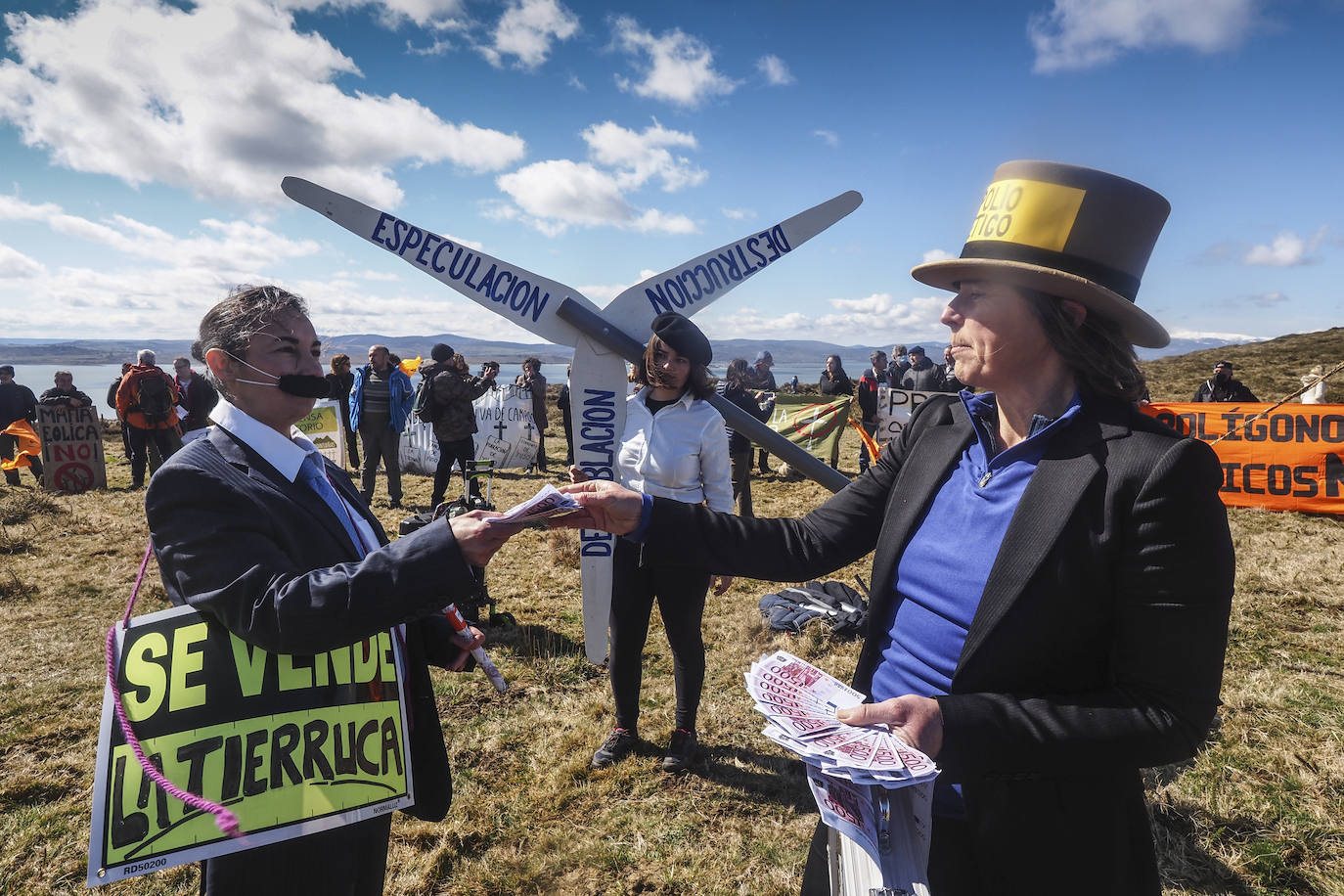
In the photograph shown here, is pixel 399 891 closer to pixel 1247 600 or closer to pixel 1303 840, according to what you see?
pixel 1303 840

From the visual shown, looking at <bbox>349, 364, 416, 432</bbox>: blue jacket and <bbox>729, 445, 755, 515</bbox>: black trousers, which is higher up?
<bbox>349, 364, 416, 432</bbox>: blue jacket

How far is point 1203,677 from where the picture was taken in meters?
1.30

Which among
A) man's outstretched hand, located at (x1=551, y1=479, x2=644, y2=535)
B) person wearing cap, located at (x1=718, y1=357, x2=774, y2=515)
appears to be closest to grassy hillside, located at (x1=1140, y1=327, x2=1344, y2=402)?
person wearing cap, located at (x1=718, y1=357, x2=774, y2=515)

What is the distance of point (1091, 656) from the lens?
4.51 feet

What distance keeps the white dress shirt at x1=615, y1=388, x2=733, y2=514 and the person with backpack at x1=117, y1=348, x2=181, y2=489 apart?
10411 millimetres

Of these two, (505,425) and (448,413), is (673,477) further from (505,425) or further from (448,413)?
(505,425)

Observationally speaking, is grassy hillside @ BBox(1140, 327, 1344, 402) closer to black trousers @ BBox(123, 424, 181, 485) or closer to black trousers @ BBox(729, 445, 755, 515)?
black trousers @ BBox(729, 445, 755, 515)

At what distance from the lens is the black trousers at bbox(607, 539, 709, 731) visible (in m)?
3.63

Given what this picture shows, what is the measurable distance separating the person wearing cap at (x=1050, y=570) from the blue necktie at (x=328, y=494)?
1533 millimetres

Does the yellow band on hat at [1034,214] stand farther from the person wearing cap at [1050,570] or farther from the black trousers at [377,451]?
the black trousers at [377,451]

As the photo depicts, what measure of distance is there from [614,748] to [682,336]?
2489 millimetres

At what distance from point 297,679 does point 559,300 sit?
174 cm

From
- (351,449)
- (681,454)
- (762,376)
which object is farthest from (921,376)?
(351,449)

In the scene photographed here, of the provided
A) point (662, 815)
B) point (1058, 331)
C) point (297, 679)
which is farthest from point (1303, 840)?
point (297, 679)
